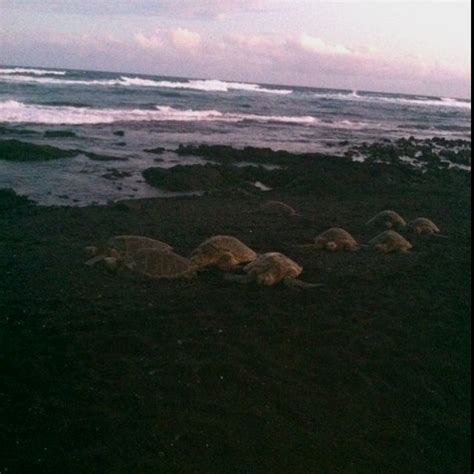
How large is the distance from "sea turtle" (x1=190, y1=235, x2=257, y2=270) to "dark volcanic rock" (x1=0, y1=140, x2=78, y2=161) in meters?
10.9

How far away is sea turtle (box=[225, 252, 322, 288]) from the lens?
26.4ft

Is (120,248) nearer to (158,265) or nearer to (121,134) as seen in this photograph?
(158,265)

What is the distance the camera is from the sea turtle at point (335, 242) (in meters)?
9.95

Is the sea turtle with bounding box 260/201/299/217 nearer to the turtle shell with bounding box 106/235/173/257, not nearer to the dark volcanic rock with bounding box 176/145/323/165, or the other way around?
the turtle shell with bounding box 106/235/173/257

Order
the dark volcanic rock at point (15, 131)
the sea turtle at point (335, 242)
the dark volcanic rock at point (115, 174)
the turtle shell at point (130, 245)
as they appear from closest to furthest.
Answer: the turtle shell at point (130, 245), the sea turtle at point (335, 242), the dark volcanic rock at point (115, 174), the dark volcanic rock at point (15, 131)

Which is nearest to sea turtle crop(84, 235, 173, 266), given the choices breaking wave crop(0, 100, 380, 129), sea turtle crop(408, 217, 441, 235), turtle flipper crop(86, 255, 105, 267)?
turtle flipper crop(86, 255, 105, 267)

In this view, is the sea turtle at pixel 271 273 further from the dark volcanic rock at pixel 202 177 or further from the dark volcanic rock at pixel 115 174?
the dark volcanic rock at pixel 115 174

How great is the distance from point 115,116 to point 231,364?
1146 inches

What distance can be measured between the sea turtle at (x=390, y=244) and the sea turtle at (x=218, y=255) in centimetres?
285

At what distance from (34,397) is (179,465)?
160 centimetres

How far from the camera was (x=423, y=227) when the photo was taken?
11672mm

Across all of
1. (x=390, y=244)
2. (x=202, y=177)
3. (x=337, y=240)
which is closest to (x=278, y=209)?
(x=337, y=240)

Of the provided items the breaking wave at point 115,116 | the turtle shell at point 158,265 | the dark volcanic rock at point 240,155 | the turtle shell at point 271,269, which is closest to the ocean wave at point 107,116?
the breaking wave at point 115,116

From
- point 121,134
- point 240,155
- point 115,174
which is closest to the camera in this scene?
point 115,174
